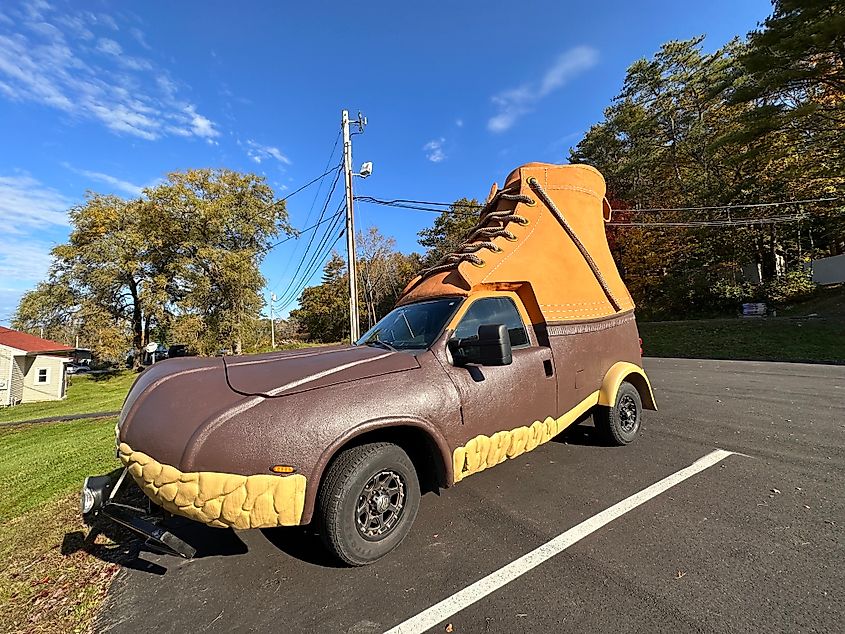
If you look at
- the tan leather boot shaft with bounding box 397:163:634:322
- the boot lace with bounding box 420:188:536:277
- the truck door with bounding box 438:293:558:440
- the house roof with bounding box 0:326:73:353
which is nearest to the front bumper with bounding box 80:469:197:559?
the truck door with bounding box 438:293:558:440

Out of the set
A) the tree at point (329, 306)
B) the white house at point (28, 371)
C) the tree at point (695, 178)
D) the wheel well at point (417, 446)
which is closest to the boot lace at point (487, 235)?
the wheel well at point (417, 446)

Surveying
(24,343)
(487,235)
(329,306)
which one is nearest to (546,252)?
(487,235)

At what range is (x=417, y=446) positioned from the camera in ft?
9.44

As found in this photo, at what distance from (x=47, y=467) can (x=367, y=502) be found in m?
5.73

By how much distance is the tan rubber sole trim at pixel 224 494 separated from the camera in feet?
6.61

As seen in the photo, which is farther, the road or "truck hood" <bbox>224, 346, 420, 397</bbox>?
"truck hood" <bbox>224, 346, 420, 397</bbox>

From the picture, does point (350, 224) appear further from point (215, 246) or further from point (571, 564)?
point (215, 246)

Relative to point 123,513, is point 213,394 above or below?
above

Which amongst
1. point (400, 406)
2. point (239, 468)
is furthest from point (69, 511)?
point (400, 406)

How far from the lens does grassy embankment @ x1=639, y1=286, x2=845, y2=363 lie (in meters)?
11.7

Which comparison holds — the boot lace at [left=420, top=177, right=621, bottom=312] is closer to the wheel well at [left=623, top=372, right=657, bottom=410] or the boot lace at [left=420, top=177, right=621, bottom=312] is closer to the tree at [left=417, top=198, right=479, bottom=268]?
the wheel well at [left=623, top=372, right=657, bottom=410]

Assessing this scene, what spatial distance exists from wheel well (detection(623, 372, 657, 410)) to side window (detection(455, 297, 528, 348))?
197cm

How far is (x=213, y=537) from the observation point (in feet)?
9.74

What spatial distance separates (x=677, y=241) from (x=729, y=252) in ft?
8.81
